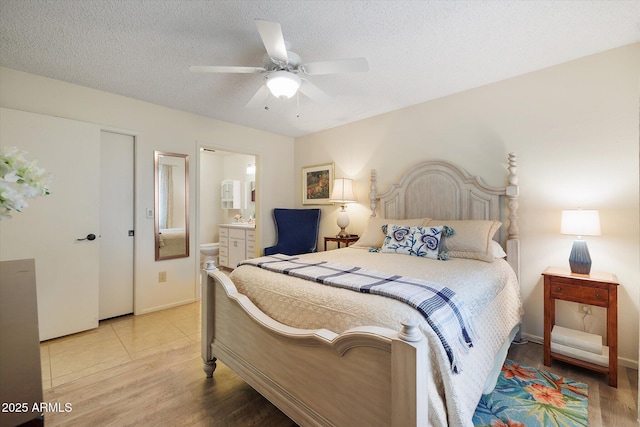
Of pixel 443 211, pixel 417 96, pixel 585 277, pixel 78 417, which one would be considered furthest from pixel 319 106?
pixel 78 417

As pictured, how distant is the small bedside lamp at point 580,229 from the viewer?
197 cm

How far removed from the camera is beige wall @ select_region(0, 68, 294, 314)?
2.49m

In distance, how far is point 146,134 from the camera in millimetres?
3125

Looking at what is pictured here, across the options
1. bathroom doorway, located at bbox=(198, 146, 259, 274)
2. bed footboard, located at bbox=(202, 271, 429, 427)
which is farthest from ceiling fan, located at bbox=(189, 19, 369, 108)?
bathroom doorway, located at bbox=(198, 146, 259, 274)

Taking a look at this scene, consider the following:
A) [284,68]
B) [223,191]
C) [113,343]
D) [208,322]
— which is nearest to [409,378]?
[208,322]

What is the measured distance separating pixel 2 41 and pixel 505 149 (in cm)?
412

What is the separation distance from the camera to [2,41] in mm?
1998

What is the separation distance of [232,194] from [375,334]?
5363 mm

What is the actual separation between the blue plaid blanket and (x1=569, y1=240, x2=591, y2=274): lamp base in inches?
53.5

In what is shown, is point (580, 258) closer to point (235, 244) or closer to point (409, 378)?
point (409, 378)

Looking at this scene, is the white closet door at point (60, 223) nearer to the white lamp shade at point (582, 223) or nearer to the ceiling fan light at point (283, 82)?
the ceiling fan light at point (283, 82)

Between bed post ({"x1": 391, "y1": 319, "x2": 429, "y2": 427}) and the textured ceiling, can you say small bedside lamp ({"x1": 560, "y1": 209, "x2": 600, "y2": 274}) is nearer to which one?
the textured ceiling

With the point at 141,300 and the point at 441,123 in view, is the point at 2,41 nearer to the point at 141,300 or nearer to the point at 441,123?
the point at 141,300

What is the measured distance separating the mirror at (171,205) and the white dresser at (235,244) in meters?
1.26
